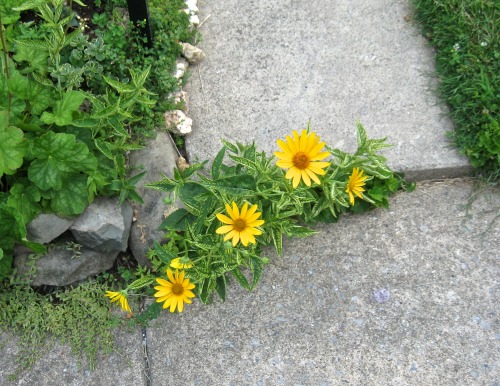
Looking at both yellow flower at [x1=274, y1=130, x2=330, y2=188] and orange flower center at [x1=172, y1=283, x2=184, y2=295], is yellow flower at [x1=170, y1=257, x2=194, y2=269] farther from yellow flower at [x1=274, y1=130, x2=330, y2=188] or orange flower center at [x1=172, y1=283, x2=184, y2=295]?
yellow flower at [x1=274, y1=130, x2=330, y2=188]

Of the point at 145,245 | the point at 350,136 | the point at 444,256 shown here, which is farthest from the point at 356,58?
the point at 145,245

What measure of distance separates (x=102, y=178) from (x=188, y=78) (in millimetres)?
973

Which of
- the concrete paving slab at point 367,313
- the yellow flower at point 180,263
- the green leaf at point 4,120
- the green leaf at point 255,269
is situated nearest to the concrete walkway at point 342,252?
the concrete paving slab at point 367,313

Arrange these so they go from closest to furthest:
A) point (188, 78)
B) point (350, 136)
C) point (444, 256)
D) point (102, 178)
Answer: point (102, 178)
point (444, 256)
point (350, 136)
point (188, 78)

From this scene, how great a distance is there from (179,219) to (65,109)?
0.72m

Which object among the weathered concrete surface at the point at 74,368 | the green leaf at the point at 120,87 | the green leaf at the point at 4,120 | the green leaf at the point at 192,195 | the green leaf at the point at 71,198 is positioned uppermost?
the green leaf at the point at 120,87

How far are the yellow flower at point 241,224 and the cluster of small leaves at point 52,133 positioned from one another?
60cm

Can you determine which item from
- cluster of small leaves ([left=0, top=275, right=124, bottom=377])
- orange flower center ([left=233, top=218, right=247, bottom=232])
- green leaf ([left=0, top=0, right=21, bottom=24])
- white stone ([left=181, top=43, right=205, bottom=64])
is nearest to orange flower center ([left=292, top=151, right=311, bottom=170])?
orange flower center ([left=233, top=218, right=247, bottom=232])

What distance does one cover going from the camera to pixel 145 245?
301cm

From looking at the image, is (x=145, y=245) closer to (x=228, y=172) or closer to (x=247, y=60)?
(x=228, y=172)

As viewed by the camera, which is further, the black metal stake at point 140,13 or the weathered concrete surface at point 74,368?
the black metal stake at point 140,13

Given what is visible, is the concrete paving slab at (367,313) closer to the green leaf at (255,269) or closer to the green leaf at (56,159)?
the green leaf at (255,269)

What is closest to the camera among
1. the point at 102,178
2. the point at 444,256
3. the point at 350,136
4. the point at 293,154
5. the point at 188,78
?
the point at 293,154

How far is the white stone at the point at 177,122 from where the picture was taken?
3.26m
